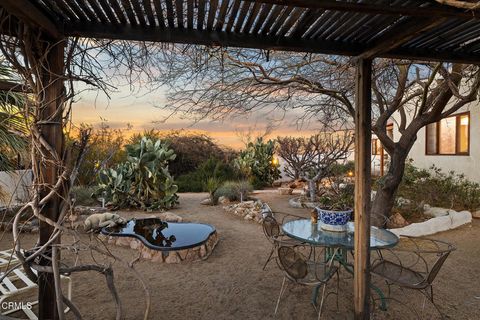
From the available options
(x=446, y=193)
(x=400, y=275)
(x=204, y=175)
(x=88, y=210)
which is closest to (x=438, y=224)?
(x=446, y=193)

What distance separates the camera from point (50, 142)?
1930 mm

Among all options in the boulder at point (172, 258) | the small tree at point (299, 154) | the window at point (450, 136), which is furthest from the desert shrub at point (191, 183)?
the window at point (450, 136)

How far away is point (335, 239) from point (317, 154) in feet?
18.0

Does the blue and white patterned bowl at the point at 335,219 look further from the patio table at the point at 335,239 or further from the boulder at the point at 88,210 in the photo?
the boulder at the point at 88,210

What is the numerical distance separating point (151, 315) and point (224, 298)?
762mm

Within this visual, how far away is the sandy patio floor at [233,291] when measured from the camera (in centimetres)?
285

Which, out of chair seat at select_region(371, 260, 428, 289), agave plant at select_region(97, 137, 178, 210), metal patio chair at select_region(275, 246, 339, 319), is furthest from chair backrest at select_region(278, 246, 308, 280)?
agave plant at select_region(97, 137, 178, 210)

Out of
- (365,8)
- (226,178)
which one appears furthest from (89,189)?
(365,8)

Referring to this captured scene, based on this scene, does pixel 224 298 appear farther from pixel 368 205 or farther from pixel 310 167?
pixel 310 167

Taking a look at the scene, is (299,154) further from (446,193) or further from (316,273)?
(316,273)

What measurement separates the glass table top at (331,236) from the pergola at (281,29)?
0.24 m

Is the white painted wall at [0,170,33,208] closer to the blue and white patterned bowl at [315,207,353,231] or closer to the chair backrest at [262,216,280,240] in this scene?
the chair backrest at [262,216,280,240]

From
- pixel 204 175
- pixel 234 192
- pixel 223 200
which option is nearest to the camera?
pixel 223 200

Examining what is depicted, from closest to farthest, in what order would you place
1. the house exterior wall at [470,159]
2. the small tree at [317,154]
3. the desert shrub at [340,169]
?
the house exterior wall at [470,159], the small tree at [317,154], the desert shrub at [340,169]
